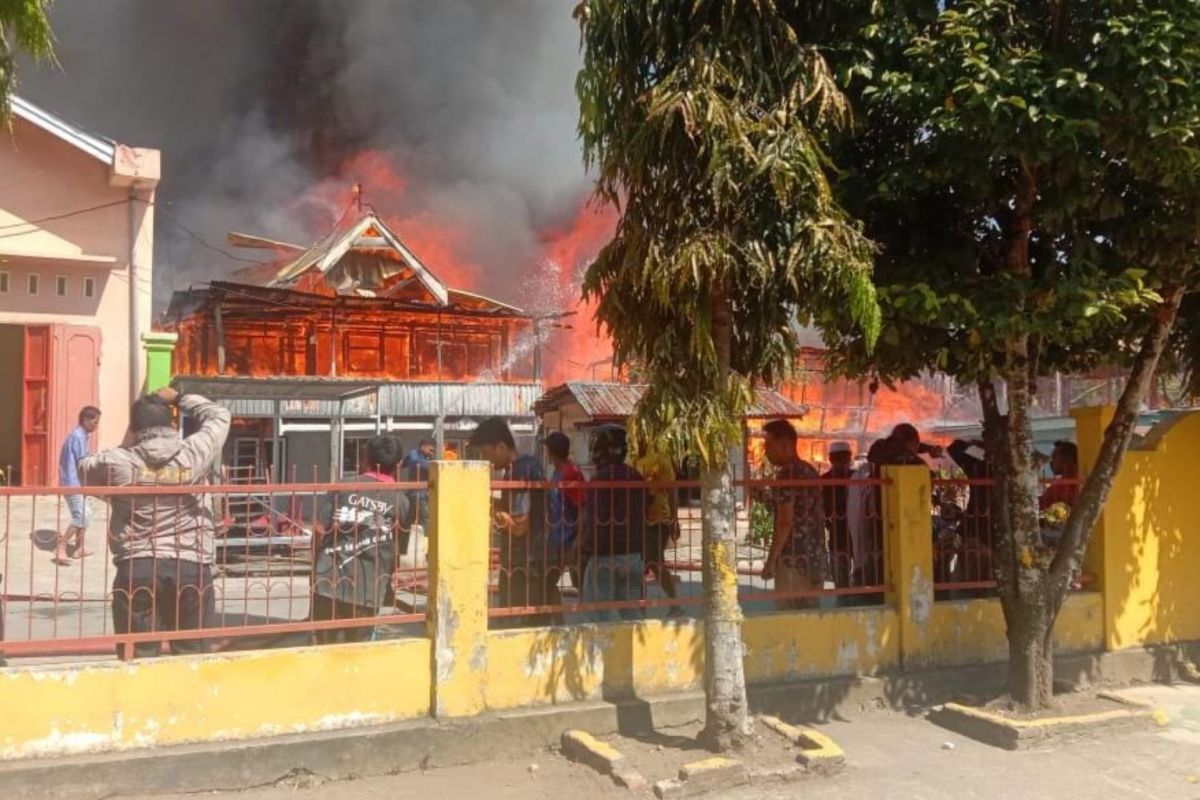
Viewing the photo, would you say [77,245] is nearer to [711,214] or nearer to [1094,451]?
[711,214]

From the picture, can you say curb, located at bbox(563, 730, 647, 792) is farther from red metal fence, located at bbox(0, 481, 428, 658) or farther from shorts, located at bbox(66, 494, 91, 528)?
shorts, located at bbox(66, 494, 91, 528)

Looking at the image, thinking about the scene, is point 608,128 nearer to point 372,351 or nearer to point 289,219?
point 372,351

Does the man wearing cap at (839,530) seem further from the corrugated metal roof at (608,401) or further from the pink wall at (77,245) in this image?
the corrugated metal roof at (608,401)

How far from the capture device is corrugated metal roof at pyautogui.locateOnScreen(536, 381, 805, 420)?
20.7 m

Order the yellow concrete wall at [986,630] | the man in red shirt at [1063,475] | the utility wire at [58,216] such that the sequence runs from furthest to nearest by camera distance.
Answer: the utility wire at [58,216]
the man in red shirt at [1063,475]
the yellow concrete wall at [986,630]

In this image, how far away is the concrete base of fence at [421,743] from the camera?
458 cm

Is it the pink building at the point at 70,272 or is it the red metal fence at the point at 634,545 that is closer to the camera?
the red metal fence at the point at 634,545

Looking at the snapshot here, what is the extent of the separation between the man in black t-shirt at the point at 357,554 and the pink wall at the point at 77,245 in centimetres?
926

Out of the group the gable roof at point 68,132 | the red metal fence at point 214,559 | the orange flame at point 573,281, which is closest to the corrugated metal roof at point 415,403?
the gable roof at point 68,132

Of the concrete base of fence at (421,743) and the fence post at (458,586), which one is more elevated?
the fence post at (458,586)

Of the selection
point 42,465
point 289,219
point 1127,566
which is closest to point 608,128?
point 1127,566

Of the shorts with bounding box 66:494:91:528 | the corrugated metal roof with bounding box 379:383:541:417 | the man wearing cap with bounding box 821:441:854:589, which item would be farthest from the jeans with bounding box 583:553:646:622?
the corrugated metal roof with bounding box 379:383:541:417

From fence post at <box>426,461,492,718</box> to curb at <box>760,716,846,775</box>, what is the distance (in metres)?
1.74

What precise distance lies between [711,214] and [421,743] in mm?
3238
